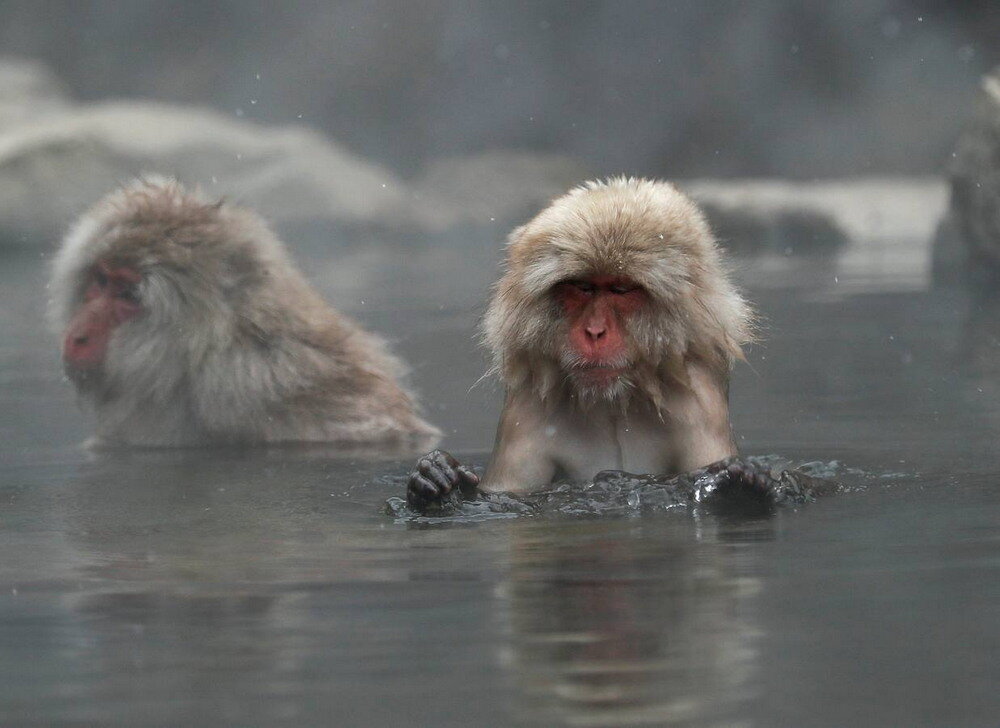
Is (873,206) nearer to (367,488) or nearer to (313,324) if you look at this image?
(313,324)

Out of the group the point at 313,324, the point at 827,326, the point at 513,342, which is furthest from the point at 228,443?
the point at 827,326

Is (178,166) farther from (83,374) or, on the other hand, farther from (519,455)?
(519,455)

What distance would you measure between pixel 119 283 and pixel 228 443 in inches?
27.4

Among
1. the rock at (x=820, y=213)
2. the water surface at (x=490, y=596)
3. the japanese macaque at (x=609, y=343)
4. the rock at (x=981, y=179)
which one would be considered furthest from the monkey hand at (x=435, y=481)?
the rock at (x=820, y=213)

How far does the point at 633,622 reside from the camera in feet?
9.87

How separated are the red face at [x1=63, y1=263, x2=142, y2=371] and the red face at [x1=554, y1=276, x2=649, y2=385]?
2.58m

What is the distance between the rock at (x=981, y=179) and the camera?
40.2ft

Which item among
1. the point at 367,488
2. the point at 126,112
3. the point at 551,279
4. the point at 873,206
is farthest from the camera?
the point at 126,112

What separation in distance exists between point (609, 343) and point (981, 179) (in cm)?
827

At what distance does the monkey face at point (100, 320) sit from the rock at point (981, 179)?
7.00 meters

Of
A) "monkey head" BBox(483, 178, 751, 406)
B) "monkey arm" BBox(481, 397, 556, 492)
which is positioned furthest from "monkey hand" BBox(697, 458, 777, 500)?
"monkey arm" BBox(481, 397, 556, 492)

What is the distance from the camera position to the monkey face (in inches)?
269

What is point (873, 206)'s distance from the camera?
1969cm

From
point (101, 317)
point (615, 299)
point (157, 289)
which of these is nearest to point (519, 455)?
point (615, 299)
